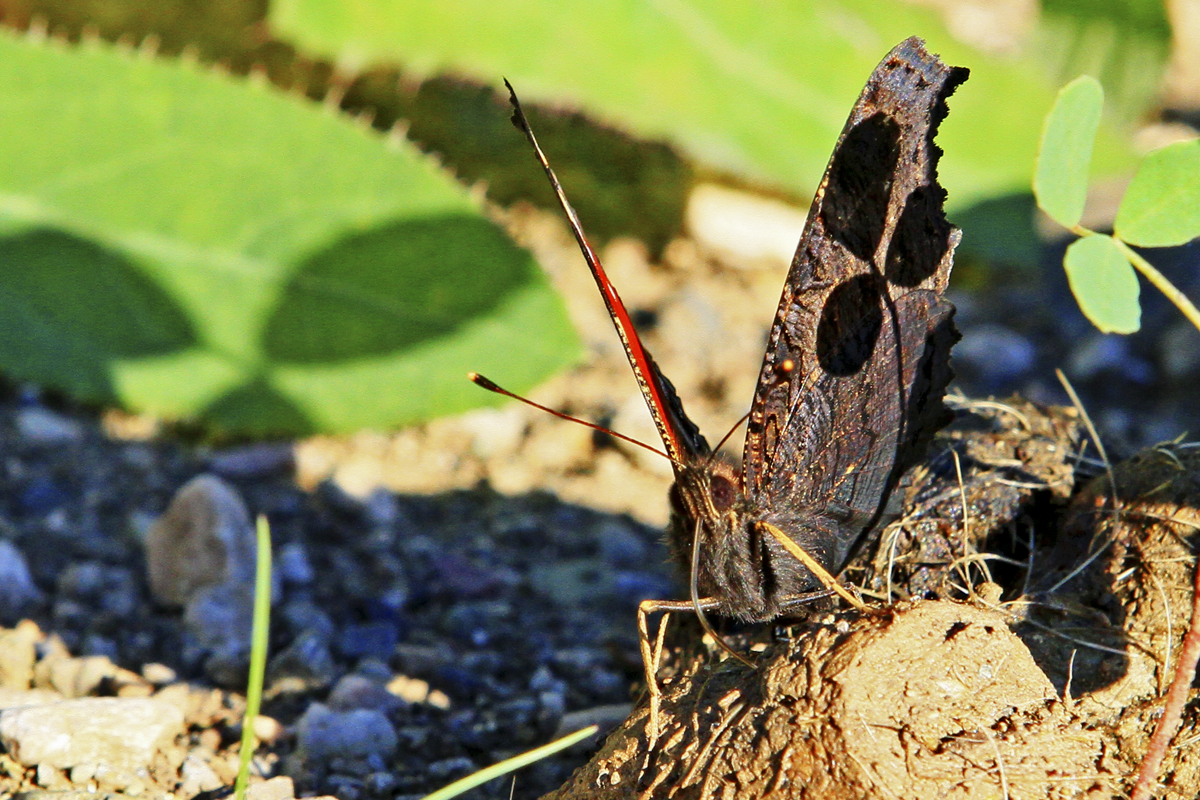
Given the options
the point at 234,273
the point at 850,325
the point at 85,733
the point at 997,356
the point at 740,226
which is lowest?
the point at 85,733

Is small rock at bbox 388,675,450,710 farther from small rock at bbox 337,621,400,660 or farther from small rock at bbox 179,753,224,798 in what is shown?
small rock at bbox 179,753,224,798

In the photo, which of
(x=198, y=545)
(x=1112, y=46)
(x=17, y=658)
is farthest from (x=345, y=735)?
(x=1112, y=46)

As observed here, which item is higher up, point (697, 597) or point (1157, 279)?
point (1157, 279)

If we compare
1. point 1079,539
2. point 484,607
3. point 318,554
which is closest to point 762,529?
point 1079,539

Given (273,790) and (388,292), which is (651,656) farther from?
(388,292)

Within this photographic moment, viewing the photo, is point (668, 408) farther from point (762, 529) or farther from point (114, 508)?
point (114, 508)
